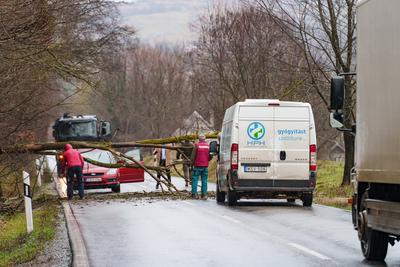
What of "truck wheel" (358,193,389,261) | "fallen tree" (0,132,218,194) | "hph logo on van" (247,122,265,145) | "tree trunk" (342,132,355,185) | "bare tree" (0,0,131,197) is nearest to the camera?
"truck wheel" (358,193,389,261)

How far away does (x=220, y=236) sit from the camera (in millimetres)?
14336

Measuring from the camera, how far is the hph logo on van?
825 inches

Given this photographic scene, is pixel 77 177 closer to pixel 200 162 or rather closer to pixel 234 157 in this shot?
pixel 200 162

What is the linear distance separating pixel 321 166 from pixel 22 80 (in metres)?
23.6

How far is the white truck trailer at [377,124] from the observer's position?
9.27m

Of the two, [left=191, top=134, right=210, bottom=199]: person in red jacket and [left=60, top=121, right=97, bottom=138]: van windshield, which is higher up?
[left=60, top=121, right=97, bottom=138]: van windshield

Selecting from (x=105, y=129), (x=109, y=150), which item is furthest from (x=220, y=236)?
(x=105, y=129)

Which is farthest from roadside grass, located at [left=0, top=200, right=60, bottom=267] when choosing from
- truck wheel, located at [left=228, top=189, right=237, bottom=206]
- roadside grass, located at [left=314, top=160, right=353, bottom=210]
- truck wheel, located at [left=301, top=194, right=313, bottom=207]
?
roadside grass, located at [left=314, top=160, right=353, bottom=210]

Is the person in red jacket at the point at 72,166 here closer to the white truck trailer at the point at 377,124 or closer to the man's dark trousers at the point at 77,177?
the man's dark trousers at the point at 77,177

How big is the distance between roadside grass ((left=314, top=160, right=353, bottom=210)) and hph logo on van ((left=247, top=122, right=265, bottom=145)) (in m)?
2.82

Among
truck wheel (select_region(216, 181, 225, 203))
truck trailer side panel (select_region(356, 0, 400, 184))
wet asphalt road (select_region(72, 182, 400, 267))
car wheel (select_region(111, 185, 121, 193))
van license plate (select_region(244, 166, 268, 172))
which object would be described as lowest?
car wheel (select_region(111, 185, 121, 193))

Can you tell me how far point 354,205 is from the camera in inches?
461

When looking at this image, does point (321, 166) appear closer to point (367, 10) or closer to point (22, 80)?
point (22, 80)

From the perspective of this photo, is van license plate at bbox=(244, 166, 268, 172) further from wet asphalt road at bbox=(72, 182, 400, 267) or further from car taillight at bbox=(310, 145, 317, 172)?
car taillight at bbox=(310, 145, 317, 172)
